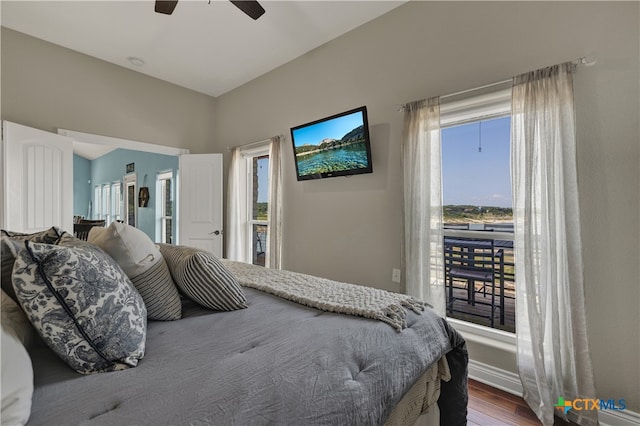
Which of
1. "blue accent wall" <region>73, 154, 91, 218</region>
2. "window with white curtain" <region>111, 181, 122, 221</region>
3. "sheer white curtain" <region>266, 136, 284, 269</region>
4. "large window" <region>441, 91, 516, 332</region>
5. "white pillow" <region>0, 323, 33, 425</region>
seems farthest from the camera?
"blue accent wall" <region>73, 154, 91, 218</region>

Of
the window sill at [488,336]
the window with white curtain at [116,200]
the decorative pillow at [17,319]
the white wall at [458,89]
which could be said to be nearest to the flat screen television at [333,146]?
the white wall at [458,89]

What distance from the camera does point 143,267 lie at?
3.77 feet

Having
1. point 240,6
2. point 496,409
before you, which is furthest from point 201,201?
point 496,409

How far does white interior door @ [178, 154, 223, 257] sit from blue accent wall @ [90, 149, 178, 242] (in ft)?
4.53

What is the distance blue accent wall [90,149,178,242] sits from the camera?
568 centimetres

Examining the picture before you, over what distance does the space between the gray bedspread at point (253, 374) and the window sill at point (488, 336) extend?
108cm

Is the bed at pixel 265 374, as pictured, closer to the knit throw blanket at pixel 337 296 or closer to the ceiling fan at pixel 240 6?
the knit throw blanket at pixel 337 296

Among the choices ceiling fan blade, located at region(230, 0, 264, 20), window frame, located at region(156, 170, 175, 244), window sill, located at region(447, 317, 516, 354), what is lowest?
window sill, located at region(447, 317, 516, 354)

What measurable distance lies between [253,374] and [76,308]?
0.50m

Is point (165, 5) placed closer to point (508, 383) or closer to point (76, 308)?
point (76, 308)

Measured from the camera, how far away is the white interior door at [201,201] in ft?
13.4

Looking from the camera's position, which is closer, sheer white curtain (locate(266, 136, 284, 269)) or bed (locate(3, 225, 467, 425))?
bed (locate(3, 225, 467, 425))

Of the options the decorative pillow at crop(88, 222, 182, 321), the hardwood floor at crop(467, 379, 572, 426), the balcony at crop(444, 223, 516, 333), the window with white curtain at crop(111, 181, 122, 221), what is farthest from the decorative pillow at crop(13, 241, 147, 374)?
the window with white curtain at crop(111, 181, 122, 221)

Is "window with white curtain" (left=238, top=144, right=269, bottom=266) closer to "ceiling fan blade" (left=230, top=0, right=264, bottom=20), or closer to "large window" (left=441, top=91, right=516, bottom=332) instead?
"ceiling fan blade" (left=230, top=0, right=264, bottom=20)
